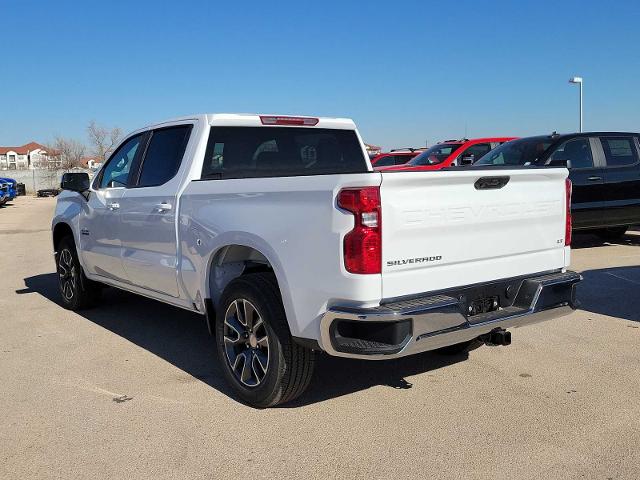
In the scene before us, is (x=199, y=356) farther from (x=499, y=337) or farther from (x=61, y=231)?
(x=61, y=231)

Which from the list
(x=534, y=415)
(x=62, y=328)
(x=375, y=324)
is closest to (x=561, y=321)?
(x=534, y=415)

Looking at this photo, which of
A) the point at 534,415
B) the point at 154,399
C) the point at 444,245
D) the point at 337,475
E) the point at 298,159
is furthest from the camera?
the point at 298,159

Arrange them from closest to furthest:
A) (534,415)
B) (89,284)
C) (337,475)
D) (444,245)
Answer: (337,475)
(444,245)
(534,415)
(89,284)

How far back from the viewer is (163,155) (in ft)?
17.2

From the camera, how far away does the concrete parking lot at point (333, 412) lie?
3311 mm

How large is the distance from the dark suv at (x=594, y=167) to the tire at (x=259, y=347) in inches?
270

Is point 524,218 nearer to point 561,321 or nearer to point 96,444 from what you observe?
point 561,321

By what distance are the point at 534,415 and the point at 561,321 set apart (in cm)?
242

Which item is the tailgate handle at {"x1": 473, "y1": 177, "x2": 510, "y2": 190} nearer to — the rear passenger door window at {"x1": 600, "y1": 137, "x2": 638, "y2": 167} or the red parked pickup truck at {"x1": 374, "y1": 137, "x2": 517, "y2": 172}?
the rear passenger door window at {"x1": 600, "y1": 137, "x2": 638, "y2": 167}

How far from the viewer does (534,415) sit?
3854 mm

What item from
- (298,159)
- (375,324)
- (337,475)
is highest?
(298,159)

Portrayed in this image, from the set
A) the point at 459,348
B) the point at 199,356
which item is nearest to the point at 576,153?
the point at 459,348

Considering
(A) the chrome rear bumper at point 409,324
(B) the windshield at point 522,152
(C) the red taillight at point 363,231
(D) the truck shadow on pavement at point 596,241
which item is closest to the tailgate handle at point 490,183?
→ (A) the chrome rear bumper at point 409,324

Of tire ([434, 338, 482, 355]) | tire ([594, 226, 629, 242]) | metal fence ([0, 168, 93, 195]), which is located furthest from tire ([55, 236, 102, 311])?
metal fence ([0, 168, 93, 195])
